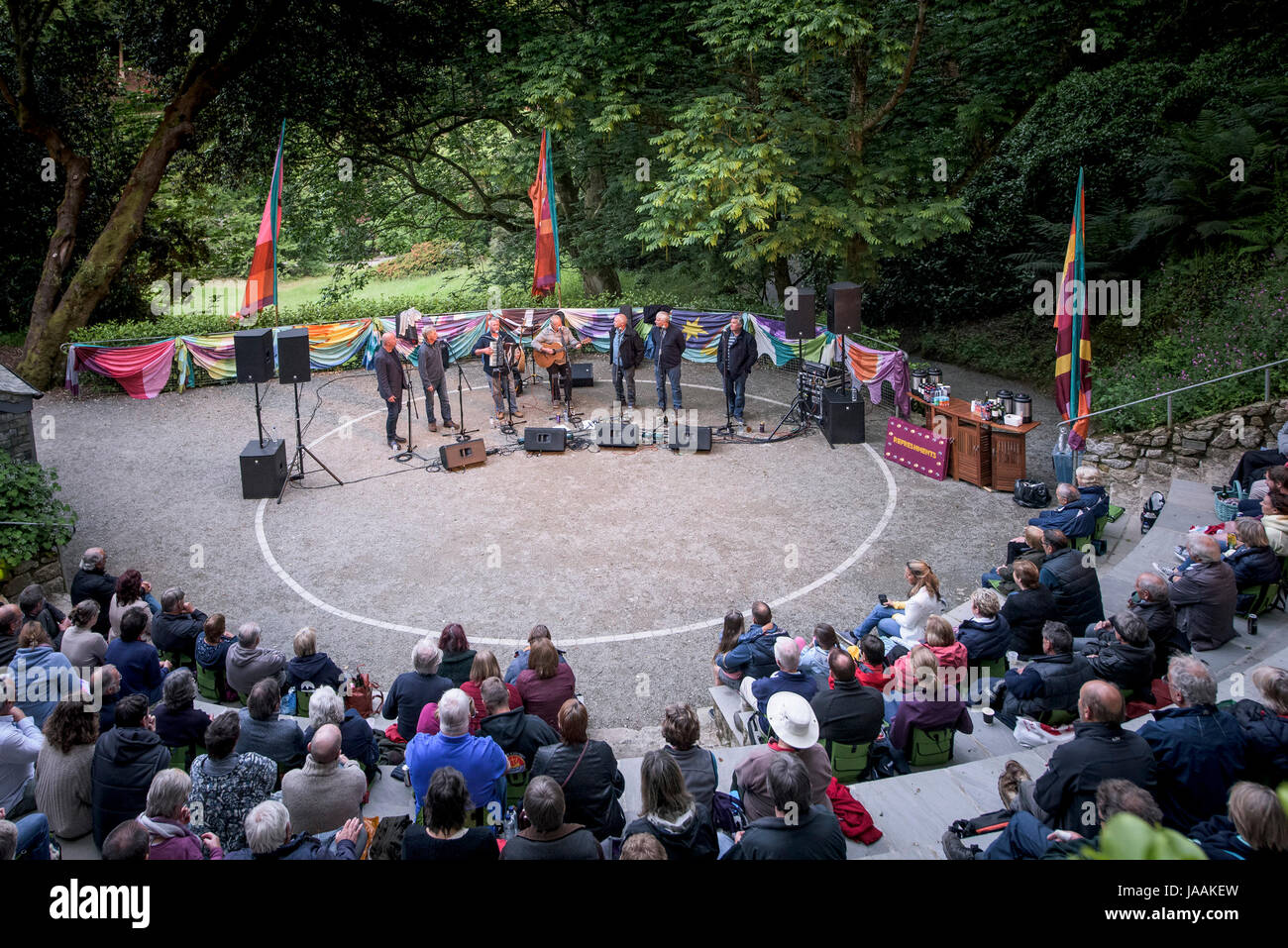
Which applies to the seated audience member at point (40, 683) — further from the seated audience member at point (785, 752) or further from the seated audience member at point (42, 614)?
the seated audience member at point (785, 752)

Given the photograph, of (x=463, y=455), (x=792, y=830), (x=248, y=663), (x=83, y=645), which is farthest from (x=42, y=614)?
(x=463, y=455)

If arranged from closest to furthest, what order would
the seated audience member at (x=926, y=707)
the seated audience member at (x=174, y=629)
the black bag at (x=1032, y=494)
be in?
the seated audience member at (x=926, y=707), the seated audience member at (x=174, y=629), the black bag at (x=1032, y=494)

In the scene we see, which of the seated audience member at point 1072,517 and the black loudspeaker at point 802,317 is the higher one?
the black loudspeaker at point 802,317

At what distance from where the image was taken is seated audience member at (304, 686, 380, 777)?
20.7 feet

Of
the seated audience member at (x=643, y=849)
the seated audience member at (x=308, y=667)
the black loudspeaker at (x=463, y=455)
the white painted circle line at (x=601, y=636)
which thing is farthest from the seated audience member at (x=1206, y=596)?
the black loudspeaker at (x=463, y=455)

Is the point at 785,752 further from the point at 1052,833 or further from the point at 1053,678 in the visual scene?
the point at 1053,678

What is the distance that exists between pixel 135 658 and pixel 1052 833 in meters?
6.66

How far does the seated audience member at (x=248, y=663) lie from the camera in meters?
7.84

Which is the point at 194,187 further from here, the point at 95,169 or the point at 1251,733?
the point at 1251,733

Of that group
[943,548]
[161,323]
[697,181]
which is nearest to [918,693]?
[943,548]

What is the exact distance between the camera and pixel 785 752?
5691 mm

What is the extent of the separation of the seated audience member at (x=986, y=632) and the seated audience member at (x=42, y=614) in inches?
299

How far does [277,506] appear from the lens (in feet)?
45.6
